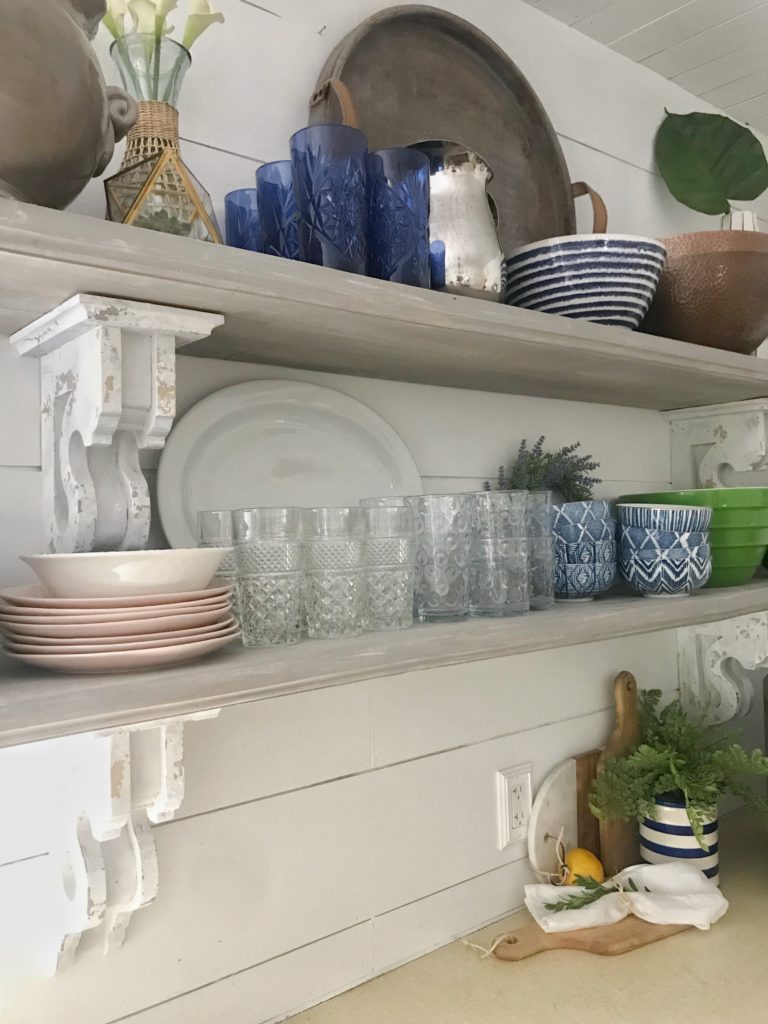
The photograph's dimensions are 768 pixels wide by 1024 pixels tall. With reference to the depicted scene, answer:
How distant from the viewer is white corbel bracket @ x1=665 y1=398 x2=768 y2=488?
53.1 inches

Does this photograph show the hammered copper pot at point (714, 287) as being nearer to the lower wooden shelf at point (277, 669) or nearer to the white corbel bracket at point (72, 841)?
the lower wooden shelf at point (277, 669)

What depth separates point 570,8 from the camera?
4.34 ft

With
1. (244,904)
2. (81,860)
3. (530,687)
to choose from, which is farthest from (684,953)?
(81,860)

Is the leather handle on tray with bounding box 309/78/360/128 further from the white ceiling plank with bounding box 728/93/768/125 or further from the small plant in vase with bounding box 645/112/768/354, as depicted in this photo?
the white ceiling plank with bounding box 728/93/768/125

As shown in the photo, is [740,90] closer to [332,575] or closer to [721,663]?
[721,663]

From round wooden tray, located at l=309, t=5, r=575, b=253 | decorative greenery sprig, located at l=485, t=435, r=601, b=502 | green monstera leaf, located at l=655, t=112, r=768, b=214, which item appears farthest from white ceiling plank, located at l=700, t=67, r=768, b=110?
decorative greenery sprig, located at l=485, t=435, r=601, b=502

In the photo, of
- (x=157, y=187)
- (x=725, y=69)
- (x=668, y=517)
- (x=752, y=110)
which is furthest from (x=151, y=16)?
(x=752, y=110)

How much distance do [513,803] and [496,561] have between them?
1.51 ft

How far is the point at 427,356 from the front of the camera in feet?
3.11

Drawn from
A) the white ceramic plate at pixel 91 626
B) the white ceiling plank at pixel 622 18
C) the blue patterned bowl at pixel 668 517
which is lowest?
the white ceramic plate at pixel 91 626

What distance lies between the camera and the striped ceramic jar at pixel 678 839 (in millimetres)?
1229

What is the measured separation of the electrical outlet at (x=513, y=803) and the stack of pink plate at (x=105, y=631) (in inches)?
26.4

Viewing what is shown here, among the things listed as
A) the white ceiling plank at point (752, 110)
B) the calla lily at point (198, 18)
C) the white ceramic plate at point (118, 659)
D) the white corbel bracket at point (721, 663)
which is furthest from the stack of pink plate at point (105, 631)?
the white ceiling plank at point (752, 110)

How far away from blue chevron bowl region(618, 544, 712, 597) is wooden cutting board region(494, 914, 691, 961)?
1.46 ft
